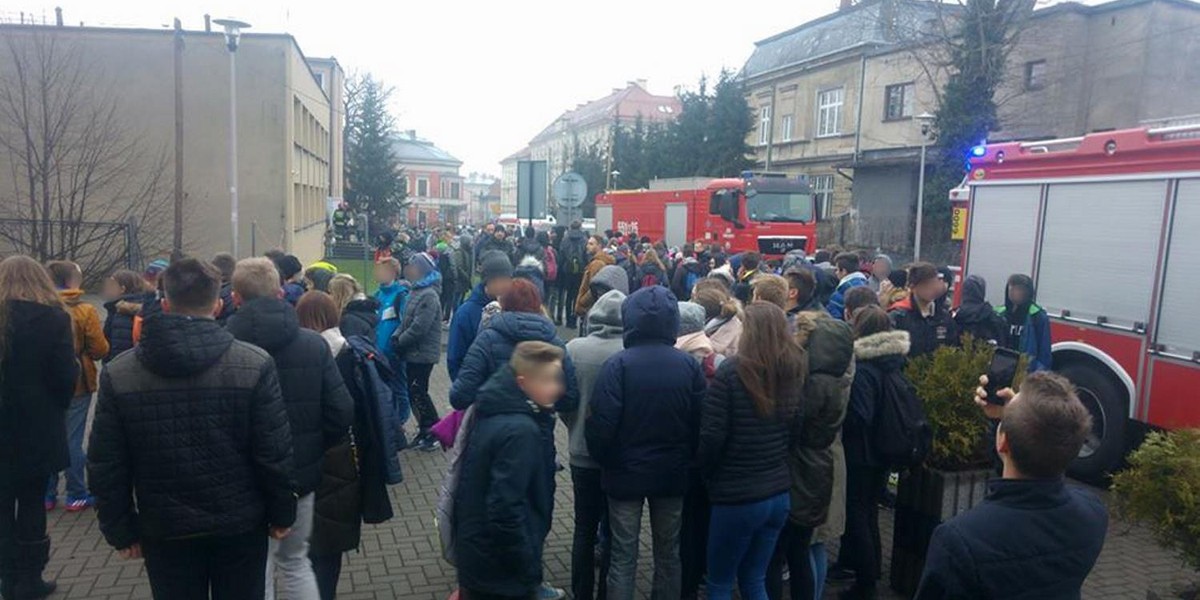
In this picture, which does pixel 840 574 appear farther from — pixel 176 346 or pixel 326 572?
pixel 176 346

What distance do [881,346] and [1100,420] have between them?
4406mm

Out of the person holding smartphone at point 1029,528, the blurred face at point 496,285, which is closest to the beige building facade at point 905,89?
the blurred face at point 496,285

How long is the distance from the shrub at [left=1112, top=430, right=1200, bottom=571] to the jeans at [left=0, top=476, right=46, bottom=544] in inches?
226

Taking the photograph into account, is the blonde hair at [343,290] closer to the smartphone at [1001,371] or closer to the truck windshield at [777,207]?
the smartphone at [1001,371]

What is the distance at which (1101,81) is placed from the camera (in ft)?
96.4

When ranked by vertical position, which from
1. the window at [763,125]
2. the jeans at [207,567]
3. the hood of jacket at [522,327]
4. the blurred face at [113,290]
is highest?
the window at [763,125]

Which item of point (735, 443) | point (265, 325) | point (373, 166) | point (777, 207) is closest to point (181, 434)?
point (265, 325)

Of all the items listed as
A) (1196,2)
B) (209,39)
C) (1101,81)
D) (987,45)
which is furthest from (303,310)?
(1196,2)

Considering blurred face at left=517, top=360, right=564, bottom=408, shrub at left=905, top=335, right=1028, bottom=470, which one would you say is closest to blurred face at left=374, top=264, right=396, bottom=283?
blurred face at left=517, top=360, right=564, bottom=408

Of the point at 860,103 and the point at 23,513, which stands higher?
the point at 860,103

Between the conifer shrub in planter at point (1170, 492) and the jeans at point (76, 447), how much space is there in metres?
6.58

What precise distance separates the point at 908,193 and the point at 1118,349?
A: 83.3 ft

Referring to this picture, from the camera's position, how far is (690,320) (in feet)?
16.8

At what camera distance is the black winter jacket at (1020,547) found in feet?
7.84
